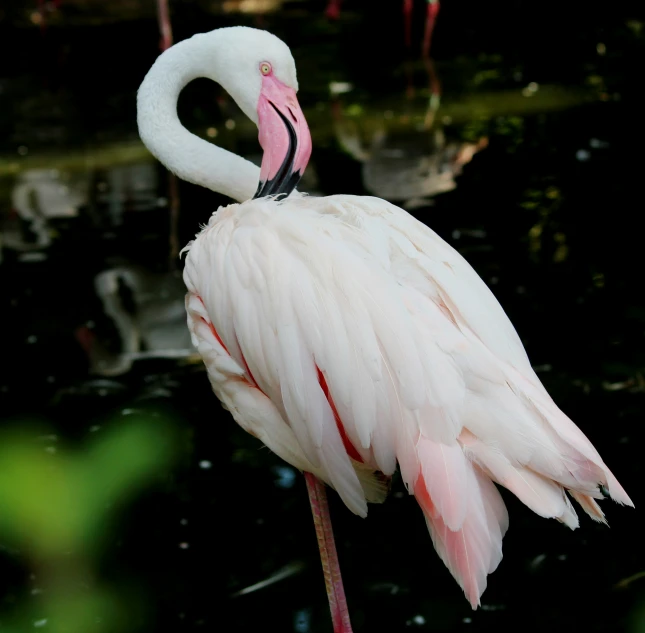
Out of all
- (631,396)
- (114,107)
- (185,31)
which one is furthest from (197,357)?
(185,31)

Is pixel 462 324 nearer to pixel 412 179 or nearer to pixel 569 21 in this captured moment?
pixel 412 179

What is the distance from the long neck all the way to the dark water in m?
1.14

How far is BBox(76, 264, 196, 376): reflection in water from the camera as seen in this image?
4578mm

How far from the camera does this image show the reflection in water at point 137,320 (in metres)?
4.58

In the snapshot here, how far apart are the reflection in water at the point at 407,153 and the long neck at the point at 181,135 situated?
3150 mm

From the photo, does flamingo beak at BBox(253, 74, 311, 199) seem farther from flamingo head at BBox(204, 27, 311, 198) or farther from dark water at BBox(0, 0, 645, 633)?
dark water at BBox(0, 0, 645, 633)

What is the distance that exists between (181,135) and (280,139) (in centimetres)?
40

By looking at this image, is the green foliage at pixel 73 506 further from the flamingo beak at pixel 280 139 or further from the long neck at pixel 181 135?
the flamingo beak at pixel 280 139

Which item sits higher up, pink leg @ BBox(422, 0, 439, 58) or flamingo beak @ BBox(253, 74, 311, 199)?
flamingo beak @ BBox(253, 74, 311, 199)

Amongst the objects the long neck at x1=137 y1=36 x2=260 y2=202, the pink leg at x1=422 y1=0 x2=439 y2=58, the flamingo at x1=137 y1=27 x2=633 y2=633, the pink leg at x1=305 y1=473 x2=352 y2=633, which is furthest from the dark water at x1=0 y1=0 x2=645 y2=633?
the long neck at x1=137 y1=36 x2=260 y2=202

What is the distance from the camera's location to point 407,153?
7180 mm

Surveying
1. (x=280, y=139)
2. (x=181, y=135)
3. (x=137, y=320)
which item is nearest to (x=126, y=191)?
(x=137, y=320)

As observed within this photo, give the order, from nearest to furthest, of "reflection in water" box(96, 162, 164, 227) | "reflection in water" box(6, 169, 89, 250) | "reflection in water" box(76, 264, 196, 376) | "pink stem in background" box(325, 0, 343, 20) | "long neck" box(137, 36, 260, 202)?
1. "long neck" box(137, 36, 260, 202)
2. "reflection in water" box(76, 264, 196, 376)
3. "reflection in water" box(6, 169, 89, 250)
4. "reflection in water" box(96, 162, 164, 227)
5. "pink stem in background" box(325, 0, 343, 20)

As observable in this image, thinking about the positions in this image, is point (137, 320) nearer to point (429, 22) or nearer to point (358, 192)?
point (358, 192)
